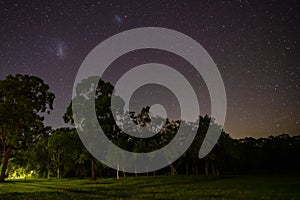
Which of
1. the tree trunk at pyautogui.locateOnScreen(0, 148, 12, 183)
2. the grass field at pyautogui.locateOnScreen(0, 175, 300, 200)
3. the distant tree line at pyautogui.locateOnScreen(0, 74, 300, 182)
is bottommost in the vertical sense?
the grass field at pyautogui.locateOnScreen(0, 175, 300, 200)

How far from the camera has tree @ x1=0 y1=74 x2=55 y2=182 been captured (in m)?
53.2

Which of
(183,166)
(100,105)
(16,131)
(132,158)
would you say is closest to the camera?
(100,105)

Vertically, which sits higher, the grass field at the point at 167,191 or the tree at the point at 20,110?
the tree at the point at 20,110

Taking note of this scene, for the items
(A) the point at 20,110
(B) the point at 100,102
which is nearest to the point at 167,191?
(B) the point at 100,102

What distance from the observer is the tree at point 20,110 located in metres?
53.2

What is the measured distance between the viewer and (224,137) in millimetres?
74188

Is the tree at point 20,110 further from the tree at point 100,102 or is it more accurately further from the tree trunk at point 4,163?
the tree at point 100,102

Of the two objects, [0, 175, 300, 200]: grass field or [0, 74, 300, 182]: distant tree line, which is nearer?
[0, 175, 300, 200]: grass field

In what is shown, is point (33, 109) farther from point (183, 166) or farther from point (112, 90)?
point (183, 166)

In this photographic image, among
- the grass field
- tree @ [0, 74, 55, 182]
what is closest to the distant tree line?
tree @ [0, 74, 55, 182]

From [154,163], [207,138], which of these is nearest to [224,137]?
[207,138]

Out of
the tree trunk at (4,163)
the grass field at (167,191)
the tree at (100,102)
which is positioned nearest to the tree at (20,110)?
the tree trunk at (4,163)

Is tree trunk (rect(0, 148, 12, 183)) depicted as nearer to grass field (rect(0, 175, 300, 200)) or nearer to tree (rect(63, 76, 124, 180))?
tree (rect(63, 76, 124, 180))

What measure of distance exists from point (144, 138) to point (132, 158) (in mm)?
6405
